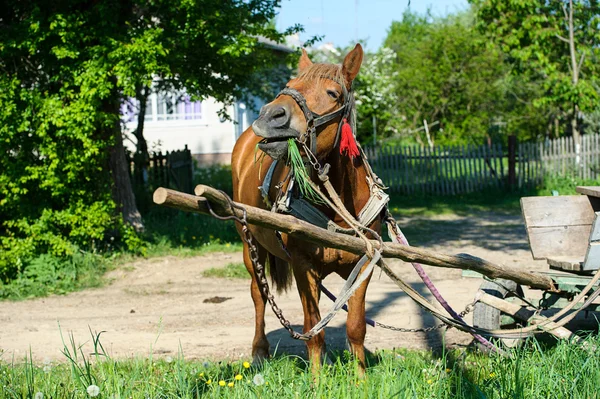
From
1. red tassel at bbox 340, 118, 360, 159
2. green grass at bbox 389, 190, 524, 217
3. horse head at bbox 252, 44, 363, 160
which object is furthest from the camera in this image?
green grass at bbox 389, 190, 524, 217

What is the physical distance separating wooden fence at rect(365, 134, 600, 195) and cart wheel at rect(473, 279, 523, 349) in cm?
1258

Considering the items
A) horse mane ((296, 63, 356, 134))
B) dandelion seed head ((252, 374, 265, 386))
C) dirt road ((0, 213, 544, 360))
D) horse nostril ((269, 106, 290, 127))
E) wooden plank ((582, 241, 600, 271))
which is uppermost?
horse mane ((296, 63, 356, 134))

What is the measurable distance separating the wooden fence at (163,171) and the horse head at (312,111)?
10.1 m

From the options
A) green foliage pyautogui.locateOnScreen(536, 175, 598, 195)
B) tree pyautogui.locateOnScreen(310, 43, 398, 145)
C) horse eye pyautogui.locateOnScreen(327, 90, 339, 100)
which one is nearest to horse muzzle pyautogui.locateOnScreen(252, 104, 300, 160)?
horse eye pyautogui.locateOnScreen(327, 90, 339, 100)

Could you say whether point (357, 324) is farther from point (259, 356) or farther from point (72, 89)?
point (72, 89)

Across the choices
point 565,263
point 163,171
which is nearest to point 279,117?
point 565,263

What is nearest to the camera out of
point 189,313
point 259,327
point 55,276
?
point 259,327

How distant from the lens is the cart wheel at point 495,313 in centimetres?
534

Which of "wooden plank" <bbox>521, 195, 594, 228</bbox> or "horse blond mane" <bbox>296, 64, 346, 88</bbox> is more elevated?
"horse blond mane" <bbox>296, 64, 346, 88</bbox>

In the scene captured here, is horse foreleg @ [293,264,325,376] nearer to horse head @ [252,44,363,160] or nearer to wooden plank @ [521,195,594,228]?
horse head @ [252,44,363,160]

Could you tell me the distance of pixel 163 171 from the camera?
14.7 metres

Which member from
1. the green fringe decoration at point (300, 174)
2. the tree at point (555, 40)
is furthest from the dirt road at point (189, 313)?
the tree at point (555, 40)

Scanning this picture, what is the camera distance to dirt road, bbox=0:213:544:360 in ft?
20.8

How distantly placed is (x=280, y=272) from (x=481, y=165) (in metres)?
12.9
